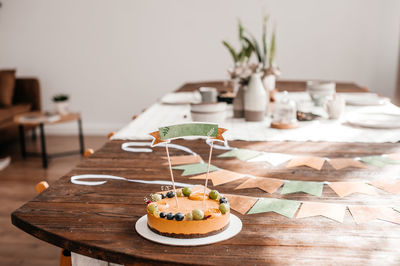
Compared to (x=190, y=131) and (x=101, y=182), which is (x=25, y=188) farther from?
(x=190, y=131)

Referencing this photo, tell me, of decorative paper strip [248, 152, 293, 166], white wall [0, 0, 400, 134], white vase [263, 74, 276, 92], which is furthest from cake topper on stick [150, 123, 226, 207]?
white wall [0, 0, 400, 134]

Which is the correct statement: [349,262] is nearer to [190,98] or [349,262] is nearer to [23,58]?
[190,98]

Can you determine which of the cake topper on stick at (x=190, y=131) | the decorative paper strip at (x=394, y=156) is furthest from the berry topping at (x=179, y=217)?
the decorative paper strip at (x=394, y=156)

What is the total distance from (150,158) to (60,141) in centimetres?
372

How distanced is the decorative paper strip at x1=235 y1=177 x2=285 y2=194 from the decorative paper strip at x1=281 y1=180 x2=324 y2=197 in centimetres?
2

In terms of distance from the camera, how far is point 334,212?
952 millimetres

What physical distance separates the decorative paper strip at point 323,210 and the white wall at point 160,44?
154 inches

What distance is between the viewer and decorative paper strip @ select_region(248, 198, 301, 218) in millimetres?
962

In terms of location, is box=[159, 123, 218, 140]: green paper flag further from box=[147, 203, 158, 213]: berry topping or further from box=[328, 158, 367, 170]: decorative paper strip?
box=[328, 158, 367, 170]: decorative paper strip

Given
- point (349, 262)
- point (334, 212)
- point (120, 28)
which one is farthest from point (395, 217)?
point (120, 28)

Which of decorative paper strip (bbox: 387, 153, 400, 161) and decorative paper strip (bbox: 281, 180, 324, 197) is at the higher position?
decorative paper strip (bbox: 387, 153, 400, 161)

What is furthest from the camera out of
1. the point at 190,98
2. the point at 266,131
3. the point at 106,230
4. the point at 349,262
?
the point at 190,98

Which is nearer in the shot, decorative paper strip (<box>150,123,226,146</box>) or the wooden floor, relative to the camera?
decorative paper strip (<box>150,123,226,146</box>)

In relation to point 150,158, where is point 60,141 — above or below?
below
